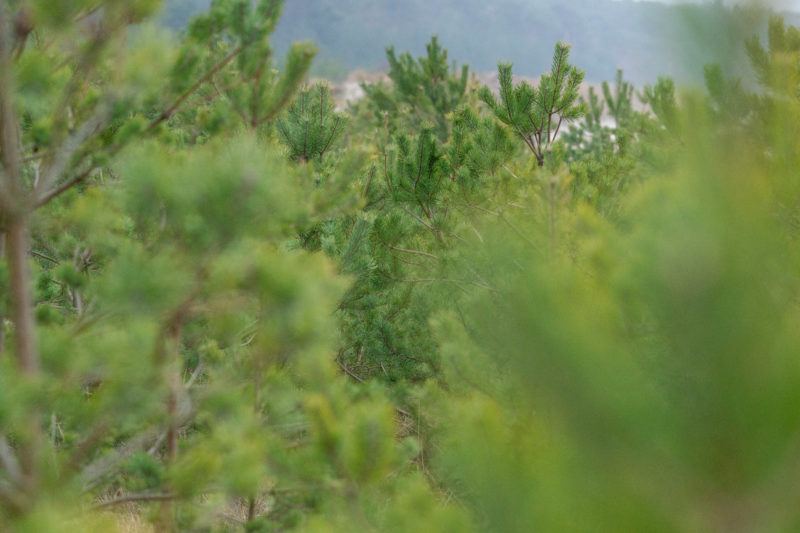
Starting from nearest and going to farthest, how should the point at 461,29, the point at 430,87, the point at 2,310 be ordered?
the point at 2,310 < the point at 430,87 < the point at 461,29

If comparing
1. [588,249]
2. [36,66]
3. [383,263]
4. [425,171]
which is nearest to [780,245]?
[588,249]

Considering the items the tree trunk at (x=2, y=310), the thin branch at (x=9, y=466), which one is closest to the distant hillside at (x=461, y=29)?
the tree trunk at (x=2, y=310)

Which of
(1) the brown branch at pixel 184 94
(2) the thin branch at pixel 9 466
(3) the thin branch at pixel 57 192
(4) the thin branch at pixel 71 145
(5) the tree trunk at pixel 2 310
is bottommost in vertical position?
(2) the thin branch at pixel 9 466

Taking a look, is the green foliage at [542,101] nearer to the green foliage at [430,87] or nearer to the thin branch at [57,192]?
the thin branch at [57,192]

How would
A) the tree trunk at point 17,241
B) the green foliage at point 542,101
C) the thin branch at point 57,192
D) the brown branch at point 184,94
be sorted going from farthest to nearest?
1. the green foliage at point 542,101
2. the brown branch at point 184,94
3. the thin branch at point 57,192
4. the tree trunk at point 17,241

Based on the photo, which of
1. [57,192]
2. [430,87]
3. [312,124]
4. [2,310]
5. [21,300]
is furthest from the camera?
[430,87]

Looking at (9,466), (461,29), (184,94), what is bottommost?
(9,466)

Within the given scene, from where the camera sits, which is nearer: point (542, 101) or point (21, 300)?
point (21, 300)

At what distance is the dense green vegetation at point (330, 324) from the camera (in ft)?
→ 2.25

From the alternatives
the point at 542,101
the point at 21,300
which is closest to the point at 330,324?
the point at 21,300

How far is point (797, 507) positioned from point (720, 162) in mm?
473

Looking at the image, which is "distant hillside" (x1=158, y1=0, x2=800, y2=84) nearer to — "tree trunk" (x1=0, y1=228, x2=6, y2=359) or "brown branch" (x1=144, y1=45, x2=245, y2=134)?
"brown branch" (x1=144, y1=45, x2=245, y2=134)

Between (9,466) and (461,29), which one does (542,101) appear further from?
(461,29)

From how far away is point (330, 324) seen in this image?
5.38 ft
